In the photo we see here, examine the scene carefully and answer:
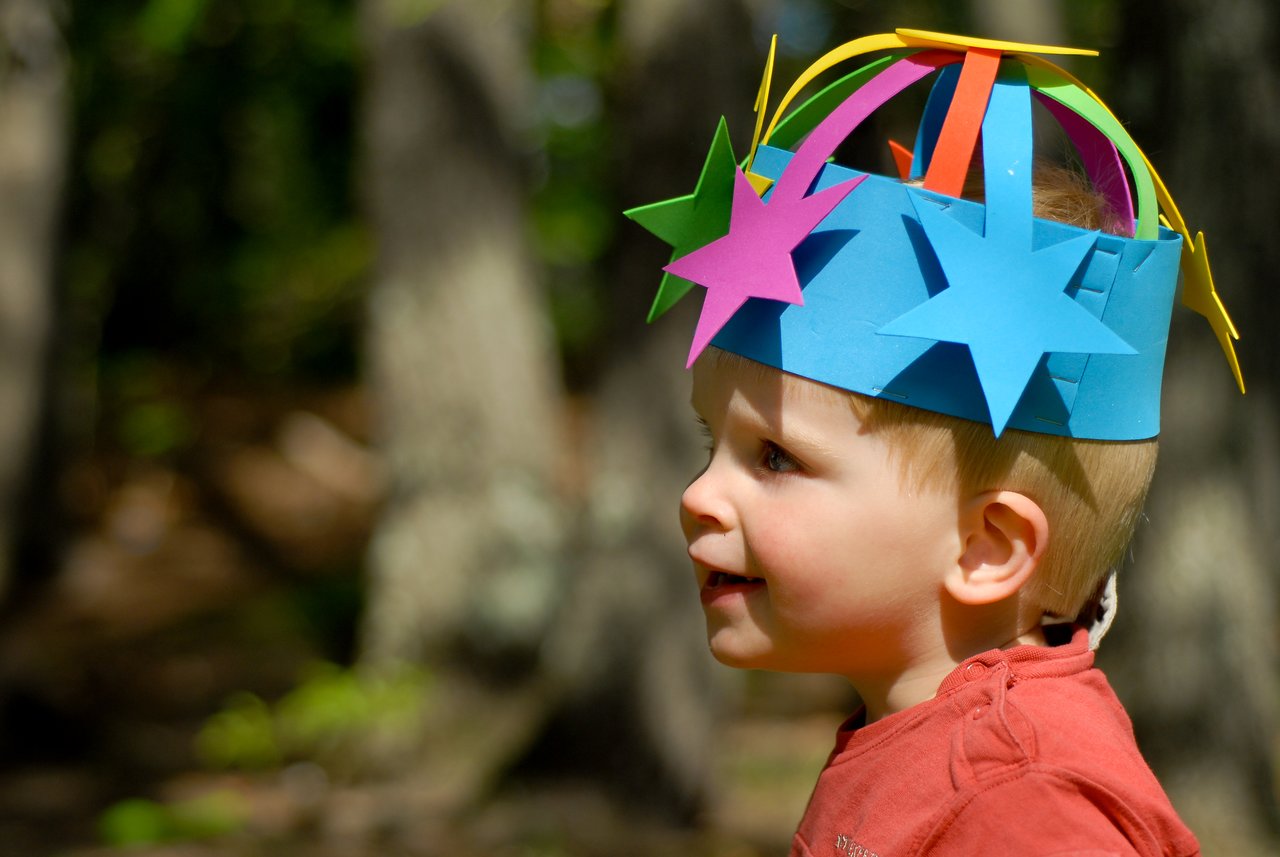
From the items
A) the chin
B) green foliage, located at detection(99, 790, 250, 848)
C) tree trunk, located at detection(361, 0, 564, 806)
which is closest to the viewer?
the chin

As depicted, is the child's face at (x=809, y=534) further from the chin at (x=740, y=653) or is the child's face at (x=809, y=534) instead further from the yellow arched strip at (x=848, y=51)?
the yellow arched strip at (x=848, y=51)

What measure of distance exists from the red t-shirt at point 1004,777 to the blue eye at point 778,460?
320 mm

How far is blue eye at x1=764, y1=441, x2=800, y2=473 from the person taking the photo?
1.66 m

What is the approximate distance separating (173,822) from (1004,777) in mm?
4785

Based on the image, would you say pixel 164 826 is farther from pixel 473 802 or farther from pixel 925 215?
pixel 925 215

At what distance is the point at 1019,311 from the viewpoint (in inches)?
59.6

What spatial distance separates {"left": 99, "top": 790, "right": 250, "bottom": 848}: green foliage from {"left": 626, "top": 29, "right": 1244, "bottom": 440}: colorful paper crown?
4366mm

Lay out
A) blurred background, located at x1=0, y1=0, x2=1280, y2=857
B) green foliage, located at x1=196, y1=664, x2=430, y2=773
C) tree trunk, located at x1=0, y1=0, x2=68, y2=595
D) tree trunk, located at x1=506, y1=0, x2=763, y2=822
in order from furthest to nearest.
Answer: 1. tree trunk, located at x1=0, y1=0, x2=68, y2=595
2. green foliage, located at x1=196, y1=664, x2=430, y2=773
3. tree trunk, located at x1=506, y1=0, x2=763, y2=822
4. blurred background, located at x1=0, y1=0, x2=1280, y2=857

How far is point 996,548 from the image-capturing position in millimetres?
1642

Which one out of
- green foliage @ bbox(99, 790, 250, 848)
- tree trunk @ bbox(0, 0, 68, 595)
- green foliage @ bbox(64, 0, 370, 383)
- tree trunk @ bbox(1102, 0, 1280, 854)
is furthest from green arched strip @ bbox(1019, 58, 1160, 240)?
green foliage @ bbox(64, 0, 370, 383)

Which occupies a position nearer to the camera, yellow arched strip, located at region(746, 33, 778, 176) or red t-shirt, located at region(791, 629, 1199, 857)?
red t-shirt, located at region(791, 629, 1199, 857)

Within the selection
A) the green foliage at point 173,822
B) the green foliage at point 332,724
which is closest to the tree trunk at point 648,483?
the green foliage at point 332,724

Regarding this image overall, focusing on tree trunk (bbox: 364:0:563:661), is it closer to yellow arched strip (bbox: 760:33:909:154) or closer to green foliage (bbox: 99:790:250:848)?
green foliage (bbox: 99:790:250:848)

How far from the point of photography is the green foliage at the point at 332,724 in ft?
19.4
